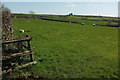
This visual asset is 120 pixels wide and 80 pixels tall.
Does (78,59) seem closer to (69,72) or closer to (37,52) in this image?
(69,72)

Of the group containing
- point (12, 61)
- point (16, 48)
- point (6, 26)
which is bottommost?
point (12, 61)

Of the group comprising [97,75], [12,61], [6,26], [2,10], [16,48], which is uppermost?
[2,10]

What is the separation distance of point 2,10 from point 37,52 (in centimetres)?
546

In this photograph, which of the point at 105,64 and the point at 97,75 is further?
the point at 105,64

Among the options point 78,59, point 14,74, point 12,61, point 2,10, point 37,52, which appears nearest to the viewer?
point 14,74

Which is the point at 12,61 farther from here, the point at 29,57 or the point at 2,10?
the point at 2,10

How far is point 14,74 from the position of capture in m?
6.91

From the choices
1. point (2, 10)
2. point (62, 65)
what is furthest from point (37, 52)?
point (2, 10)

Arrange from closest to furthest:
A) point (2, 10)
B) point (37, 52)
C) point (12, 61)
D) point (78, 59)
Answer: point (12, 61), point (78, 59), point (37, 52), point (2, 10)

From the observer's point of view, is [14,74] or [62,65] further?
[62,65]

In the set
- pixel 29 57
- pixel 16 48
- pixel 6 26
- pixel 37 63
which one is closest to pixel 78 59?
pixel 37 63

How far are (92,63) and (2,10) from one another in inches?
379

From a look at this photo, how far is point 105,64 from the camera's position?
27.9 ft

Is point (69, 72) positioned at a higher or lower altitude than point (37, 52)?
lower
